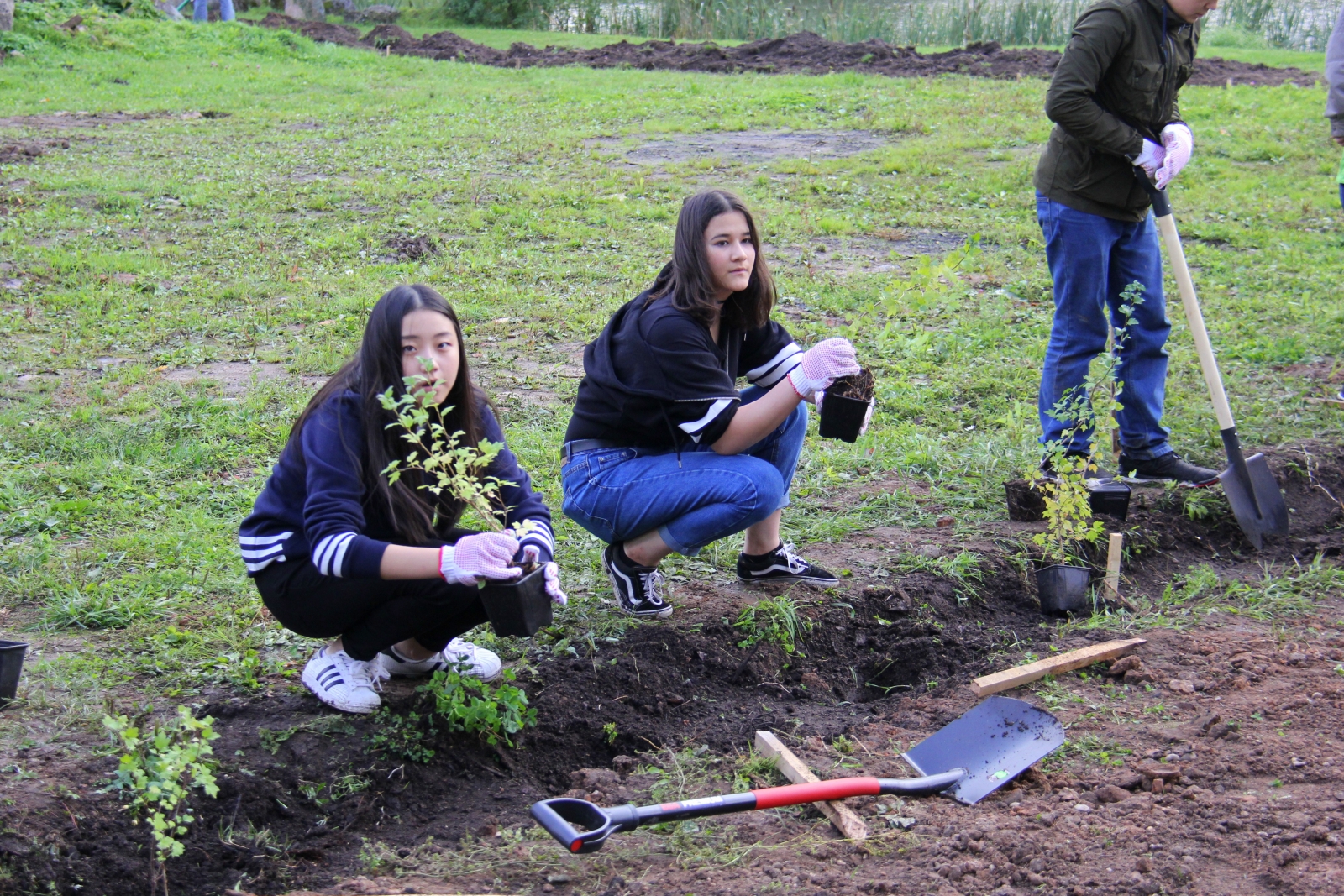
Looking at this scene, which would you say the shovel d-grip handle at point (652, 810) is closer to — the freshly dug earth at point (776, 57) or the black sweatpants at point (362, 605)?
the black sweatpants at point (362, 605)

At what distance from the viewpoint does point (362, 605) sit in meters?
3.11

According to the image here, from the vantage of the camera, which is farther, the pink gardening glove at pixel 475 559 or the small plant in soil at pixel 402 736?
the small plant in soil at pixel 402 736

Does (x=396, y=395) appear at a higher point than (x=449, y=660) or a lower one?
higher

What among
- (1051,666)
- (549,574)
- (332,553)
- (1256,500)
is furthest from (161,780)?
(1256,500)

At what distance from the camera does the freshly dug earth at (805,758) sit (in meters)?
2.55

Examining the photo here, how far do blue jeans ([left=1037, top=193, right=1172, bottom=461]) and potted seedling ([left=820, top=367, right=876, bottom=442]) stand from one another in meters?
1.22

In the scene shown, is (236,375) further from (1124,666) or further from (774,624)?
(1124,666)

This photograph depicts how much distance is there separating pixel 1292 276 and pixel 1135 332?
392 cm

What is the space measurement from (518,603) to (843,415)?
52.3 inches

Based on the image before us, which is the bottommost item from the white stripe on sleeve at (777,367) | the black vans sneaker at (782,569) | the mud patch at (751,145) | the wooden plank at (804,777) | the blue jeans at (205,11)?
the wooden plank at (804,777)

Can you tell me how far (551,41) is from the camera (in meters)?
20.3

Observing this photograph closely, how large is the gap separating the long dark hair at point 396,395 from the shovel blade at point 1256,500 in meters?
3.12

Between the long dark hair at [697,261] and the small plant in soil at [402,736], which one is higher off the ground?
the long dark hair at [697,261]

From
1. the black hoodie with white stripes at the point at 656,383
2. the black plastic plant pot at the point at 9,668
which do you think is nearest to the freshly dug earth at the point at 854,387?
the black hoodie with white stripes at the point at 656,383
